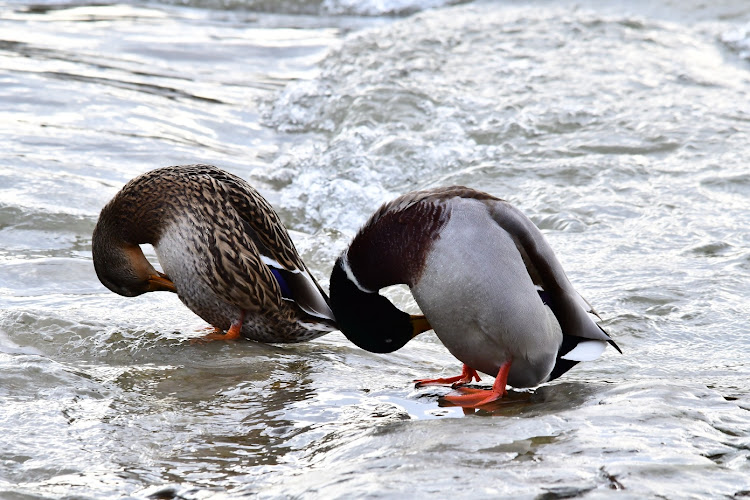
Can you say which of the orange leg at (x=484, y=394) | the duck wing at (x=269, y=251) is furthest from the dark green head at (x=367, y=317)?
the duck wing at (x=269, y=251)

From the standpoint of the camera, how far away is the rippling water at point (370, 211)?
2.95m

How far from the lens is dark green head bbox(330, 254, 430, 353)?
381 cm

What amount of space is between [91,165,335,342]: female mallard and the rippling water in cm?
17

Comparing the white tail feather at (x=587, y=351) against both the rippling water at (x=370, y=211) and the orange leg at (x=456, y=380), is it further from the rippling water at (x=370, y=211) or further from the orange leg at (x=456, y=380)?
the orange leg at (x=456, y=380)

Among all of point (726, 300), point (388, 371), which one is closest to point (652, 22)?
point (726, 300)

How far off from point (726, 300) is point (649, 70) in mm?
5985

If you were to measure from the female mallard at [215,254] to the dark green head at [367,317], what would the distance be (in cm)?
63

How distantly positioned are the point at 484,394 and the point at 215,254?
1404mm

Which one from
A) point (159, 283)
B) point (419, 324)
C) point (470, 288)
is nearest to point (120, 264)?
point (159, 283)

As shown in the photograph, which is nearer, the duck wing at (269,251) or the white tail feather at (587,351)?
the white tail feather at (587,351)

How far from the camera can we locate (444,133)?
920 cm

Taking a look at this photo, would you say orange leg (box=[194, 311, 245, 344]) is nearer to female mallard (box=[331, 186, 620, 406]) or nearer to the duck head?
the duck head

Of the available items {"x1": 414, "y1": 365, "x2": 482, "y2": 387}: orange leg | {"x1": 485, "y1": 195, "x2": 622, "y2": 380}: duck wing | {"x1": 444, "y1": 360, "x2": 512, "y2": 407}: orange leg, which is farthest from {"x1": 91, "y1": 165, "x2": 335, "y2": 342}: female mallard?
{"x1": 485, "y1": 195, "x2": 622, "y2": 380}: duck wing

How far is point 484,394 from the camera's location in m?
3.74
